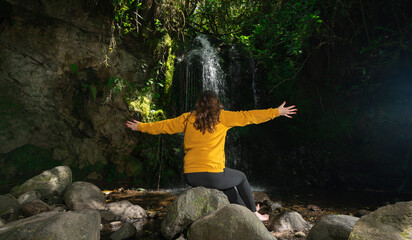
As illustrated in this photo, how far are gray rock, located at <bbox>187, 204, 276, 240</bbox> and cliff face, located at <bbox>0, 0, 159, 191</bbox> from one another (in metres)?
5.50

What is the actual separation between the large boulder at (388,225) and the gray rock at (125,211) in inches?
124

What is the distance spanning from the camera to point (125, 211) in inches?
155

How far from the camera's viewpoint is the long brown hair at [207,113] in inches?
114

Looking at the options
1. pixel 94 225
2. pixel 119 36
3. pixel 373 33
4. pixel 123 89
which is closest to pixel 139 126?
pixel 94 225

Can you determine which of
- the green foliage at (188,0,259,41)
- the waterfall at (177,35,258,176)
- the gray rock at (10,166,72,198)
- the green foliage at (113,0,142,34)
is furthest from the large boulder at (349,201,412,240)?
the green foliage at (188,0,259,41)

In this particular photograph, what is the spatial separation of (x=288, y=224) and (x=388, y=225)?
1529 millimetres

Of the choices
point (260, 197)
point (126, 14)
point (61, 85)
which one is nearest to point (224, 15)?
point (126, 14)

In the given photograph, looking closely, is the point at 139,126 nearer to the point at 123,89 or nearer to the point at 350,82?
the point at 123,89

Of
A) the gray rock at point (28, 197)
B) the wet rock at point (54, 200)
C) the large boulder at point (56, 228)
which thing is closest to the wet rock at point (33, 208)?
the gray rock at point (28, 197)

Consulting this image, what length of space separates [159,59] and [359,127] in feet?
23.8

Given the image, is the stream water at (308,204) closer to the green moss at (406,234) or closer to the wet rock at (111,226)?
the wet rock at (111,226)

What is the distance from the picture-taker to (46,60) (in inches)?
258

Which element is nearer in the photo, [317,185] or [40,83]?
[40,83]

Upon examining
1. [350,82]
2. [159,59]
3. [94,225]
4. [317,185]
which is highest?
[159,59]
